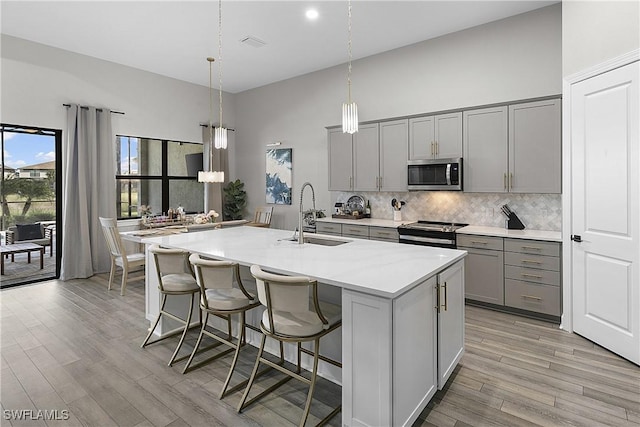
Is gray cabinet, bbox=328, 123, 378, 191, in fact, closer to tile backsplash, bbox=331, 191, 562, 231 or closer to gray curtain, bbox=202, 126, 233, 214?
tile backsplash, bbox=331, 191, 562, 231

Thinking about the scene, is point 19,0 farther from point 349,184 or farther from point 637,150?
point 637,150

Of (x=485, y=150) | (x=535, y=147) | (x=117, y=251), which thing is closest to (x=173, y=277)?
(x=117, y=251)

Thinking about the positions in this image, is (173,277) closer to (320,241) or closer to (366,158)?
(320,241)

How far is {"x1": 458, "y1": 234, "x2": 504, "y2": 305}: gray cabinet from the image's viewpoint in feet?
13.1

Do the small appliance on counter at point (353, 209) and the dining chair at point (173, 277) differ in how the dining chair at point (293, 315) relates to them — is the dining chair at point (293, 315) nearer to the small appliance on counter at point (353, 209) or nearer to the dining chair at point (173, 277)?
the dining chair at point (173, 277)

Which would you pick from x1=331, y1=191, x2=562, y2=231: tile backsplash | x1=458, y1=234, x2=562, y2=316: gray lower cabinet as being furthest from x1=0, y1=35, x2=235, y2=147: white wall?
x1=458, y1=234, x2=562, y2=316: gray lower cabinet

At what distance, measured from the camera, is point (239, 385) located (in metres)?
2.58

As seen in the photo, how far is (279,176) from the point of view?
23.1 feet

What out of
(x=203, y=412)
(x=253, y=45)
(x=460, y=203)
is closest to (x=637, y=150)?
(x=460, y=203)

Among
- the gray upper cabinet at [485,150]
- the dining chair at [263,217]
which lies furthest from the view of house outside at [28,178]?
the gray upper cabinet at [485,150]

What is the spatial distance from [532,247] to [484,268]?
544 mm

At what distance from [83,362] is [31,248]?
360 cm

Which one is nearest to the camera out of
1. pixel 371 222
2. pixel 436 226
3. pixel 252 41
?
pixel 436 226

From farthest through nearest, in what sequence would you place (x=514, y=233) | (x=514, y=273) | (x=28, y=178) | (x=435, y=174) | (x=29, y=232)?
(x=29, y=232)
(x=28, y=178)
(x=435, y=174)
(x=514, y=233)
(x=514, y=273)
